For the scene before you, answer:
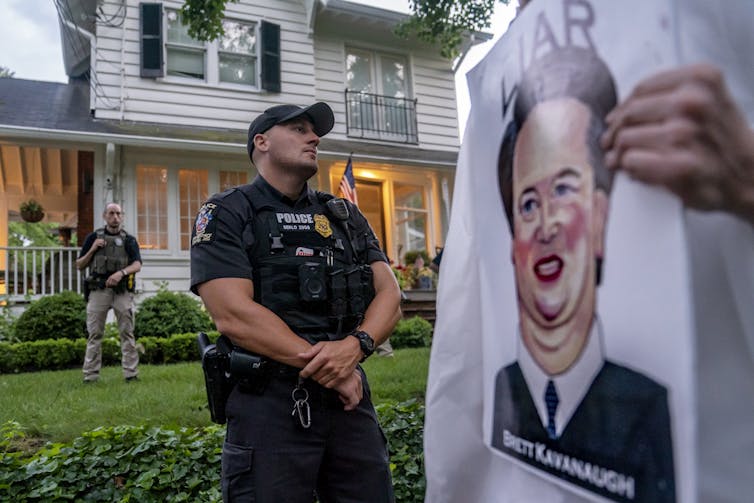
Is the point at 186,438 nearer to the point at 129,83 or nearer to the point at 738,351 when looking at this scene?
the point at 738,351

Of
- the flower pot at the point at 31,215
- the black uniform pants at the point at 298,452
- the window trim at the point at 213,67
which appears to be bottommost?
the black uniform pants at the point at 298,452

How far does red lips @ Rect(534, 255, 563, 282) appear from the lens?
2.55 feet

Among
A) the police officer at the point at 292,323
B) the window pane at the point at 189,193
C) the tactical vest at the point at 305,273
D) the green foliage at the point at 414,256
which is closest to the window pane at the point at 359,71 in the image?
the green foliage at the point at 414,256

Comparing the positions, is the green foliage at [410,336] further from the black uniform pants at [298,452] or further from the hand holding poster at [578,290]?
the hand holding poster at [578,290]

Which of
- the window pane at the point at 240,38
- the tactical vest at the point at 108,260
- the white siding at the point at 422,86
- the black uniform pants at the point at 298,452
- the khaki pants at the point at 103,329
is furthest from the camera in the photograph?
the white siding at the point at 422,86

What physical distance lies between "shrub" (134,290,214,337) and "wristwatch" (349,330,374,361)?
6.93m

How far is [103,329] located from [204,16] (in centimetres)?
359

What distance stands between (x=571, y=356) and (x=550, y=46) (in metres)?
0.44

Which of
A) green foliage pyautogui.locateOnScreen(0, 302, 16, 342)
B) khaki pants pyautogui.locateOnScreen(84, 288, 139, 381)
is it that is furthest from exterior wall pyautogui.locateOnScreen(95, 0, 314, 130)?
khaki pants pyautogui.locateOnScreen(84, 288, 139, 381)

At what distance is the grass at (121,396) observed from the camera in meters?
4.07

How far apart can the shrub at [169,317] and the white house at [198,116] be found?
1.48 metres

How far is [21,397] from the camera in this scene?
4988mm

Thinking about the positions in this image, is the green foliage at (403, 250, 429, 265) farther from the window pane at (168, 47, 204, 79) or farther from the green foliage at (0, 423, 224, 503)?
the green foliage at (0, 423, 224, 503)

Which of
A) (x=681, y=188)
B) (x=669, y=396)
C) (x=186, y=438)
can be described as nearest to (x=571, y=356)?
(x=669, y=396)
